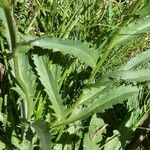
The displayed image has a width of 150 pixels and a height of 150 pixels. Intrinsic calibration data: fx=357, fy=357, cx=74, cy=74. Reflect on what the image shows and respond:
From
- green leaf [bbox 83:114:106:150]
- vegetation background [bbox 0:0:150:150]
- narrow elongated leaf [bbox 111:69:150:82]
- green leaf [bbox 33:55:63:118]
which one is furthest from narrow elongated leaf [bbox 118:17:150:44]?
green leaf [bbox 83:114:106:150]

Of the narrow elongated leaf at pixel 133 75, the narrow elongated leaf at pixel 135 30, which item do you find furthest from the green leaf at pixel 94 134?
the narrow elongated leaf at pixel 135 30

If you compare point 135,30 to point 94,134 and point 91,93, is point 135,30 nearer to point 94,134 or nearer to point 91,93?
point 91,93

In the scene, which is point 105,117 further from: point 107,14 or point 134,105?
point 107,14

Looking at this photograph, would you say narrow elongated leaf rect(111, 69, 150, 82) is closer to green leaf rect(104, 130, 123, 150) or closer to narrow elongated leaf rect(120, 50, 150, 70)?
narrow elongated leaf rect(120, 50, 150, 70)

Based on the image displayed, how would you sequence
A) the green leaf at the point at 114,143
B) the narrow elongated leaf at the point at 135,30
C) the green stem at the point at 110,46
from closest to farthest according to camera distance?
the green stem at the point at 110,46 < the narrow elongated leaf at the point at 135,30 < the green leaf at the point at 114,143

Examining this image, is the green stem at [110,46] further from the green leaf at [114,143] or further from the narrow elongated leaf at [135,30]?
the green leaf at [114,143]

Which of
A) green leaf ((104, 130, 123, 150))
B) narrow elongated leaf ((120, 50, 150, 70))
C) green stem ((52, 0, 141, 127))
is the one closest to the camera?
green stem ((52, 0, 141, 127))
